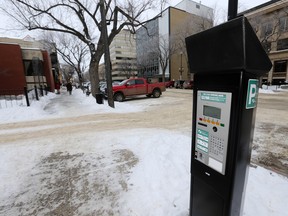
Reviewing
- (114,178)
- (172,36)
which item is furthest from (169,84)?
(114,178)

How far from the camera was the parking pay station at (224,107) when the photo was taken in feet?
3.74

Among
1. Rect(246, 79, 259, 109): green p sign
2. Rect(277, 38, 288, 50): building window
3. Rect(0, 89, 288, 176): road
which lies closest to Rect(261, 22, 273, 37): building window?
Rect(277, 38, 288, 50): building window

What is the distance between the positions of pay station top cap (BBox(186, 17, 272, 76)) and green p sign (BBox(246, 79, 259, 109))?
0.08m

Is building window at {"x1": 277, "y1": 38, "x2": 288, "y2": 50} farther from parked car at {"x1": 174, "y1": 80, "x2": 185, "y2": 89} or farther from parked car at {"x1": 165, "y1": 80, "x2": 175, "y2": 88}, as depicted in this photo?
parked car at {"x1": 165, "y1": 80, "x2": 175, "y2": 88}

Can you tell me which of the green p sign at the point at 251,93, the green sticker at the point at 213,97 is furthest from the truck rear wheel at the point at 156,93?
the green p sign at the point at 251,93

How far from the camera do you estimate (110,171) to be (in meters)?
2.95

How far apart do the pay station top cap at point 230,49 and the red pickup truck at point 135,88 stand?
10.9 meters

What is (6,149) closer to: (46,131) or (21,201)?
(46,131)

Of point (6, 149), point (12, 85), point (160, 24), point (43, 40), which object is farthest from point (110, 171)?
point (160, 24)

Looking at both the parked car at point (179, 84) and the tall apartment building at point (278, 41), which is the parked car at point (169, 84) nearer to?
the parked car at point (179, 84)

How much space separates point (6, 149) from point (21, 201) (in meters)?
2.47

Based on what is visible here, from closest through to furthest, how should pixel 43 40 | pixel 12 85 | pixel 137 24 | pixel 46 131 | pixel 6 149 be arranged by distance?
pixel 6 149 < pixel 46 131 < pixel 137 24 < pixel 12 85 < pixel 43 40

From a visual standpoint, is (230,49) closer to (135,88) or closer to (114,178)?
(114,178)

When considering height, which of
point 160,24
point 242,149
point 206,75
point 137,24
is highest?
point 160,24
